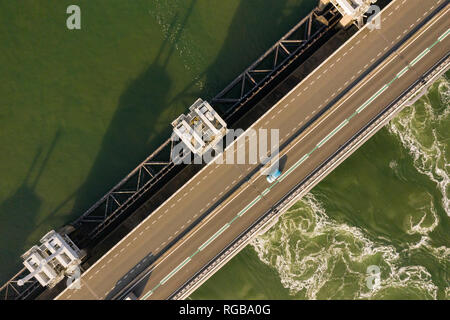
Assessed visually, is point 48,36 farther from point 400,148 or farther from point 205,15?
point 400,148

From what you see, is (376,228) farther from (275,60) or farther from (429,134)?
(275,60)

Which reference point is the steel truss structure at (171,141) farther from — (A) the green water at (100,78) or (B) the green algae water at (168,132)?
(B) the green algae water at (168,132)

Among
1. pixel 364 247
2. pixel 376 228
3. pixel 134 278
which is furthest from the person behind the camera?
pixel 364 247

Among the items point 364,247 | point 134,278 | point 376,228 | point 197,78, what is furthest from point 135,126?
point 376,228

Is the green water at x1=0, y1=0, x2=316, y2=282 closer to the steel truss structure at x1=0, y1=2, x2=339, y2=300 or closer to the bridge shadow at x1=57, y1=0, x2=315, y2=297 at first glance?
the bridge shadow at x1=57, y1=0, x2=315, y2=297

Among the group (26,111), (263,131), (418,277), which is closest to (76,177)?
(26,111)

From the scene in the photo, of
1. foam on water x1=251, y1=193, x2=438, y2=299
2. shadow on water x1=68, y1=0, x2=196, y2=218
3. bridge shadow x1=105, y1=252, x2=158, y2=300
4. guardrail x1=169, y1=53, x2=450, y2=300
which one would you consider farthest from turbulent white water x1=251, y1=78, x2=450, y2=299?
shadow on water x1=68, y1=0, x2=196, y2=218
